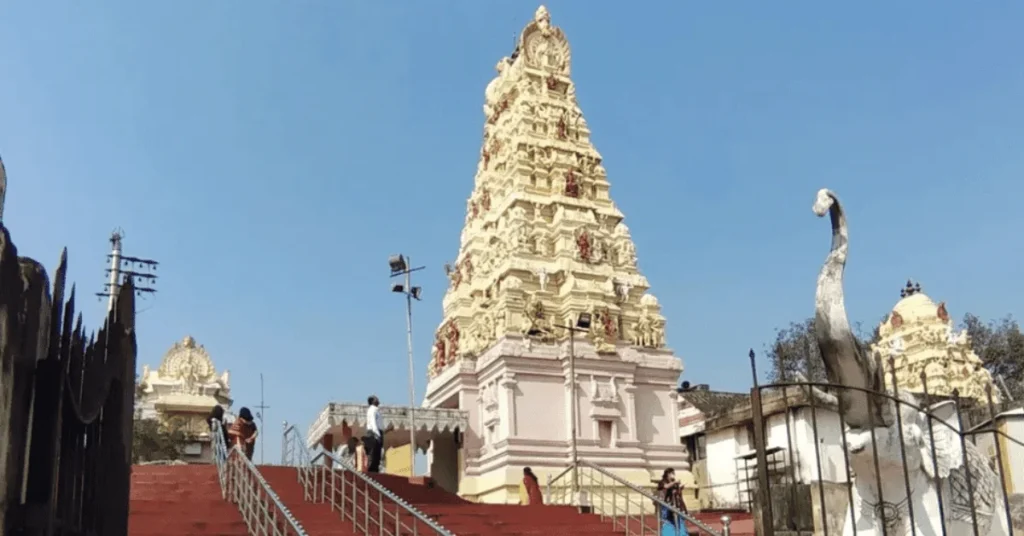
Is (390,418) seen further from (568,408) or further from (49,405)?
(49,405)

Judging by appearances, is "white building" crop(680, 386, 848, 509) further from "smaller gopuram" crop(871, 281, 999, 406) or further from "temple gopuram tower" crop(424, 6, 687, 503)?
Answer: "smaller gopuram" crop(871, 281, 999, 406)

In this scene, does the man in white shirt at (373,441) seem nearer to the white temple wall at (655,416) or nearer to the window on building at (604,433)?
the window on building at (604,433)

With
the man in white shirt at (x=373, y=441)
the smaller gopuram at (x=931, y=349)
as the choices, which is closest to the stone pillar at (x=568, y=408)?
the man in white shirt at (x=373, y=441)

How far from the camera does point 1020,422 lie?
22.7 ft

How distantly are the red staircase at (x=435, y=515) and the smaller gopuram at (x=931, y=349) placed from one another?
22269 mm

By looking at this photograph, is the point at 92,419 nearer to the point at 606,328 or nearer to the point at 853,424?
the point at 853,424

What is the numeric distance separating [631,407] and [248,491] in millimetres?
14699

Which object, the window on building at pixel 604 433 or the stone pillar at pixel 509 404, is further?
the window on building at pixel 604 433

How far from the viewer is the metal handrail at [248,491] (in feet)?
34.3

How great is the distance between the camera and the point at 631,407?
2503 cm

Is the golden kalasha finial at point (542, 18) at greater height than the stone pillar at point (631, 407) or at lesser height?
greater

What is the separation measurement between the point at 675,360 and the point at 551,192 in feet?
20.3

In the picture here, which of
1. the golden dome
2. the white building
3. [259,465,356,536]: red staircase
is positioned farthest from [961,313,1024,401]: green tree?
[259,465,356,536]: red staircase

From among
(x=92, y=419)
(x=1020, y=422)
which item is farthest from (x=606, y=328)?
(x=92, y=419)
